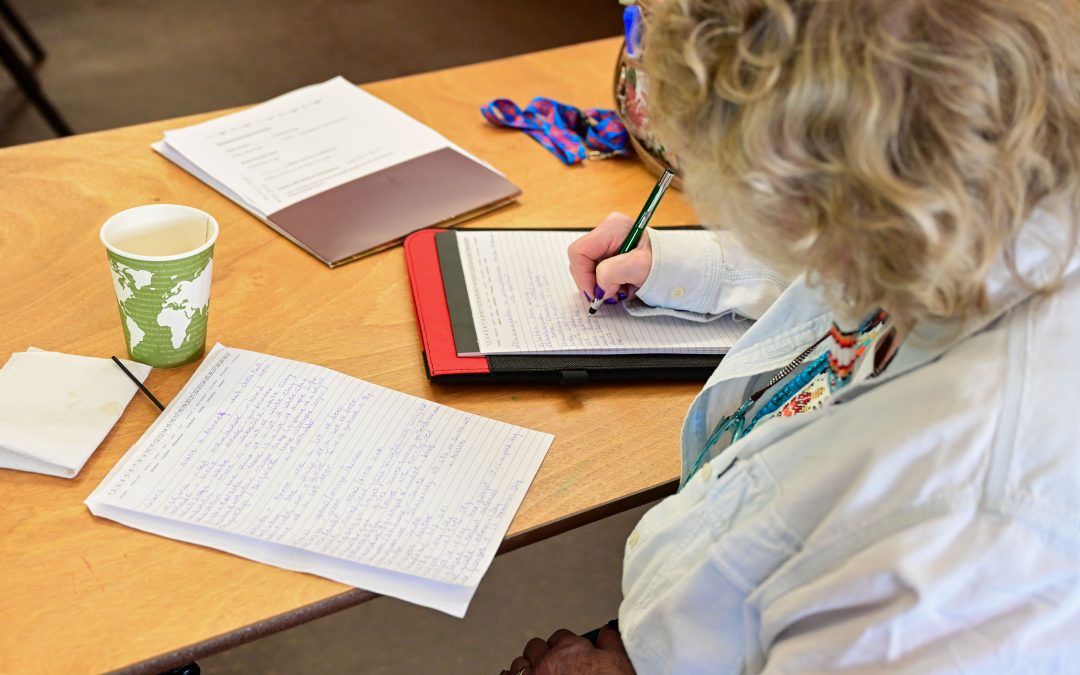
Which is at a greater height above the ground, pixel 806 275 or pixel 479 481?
pixel 806 275

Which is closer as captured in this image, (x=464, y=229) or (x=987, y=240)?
(x=987, y=240)

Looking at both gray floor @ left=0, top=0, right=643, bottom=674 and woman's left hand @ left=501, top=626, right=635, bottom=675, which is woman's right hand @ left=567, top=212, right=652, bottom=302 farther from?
gray floor @ left=0, top=0, right=643, bottom=674

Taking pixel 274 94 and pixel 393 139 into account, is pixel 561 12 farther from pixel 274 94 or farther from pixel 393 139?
pixel 393 139

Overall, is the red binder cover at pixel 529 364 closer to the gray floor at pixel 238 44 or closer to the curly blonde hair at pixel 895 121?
the curly blonde hair at pixel 895 121

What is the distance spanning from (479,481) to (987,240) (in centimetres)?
47

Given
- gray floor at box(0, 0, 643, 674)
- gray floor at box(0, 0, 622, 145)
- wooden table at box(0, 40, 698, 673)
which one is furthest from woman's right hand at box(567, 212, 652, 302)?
gray floor at box(0, 0, 622, 145)

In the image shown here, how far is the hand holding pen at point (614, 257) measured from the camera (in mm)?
1013

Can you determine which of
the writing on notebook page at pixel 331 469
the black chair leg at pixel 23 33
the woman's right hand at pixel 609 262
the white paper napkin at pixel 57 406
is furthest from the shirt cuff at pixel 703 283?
the black chair leg at pixel 23 33

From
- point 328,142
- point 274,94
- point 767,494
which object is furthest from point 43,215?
point 274,94

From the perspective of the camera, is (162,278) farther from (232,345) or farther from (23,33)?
(23,33)

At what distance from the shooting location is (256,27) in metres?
3.53

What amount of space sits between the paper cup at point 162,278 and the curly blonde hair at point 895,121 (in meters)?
0.50

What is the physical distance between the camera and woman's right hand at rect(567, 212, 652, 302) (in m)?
1.01

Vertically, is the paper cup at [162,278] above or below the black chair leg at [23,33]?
above
